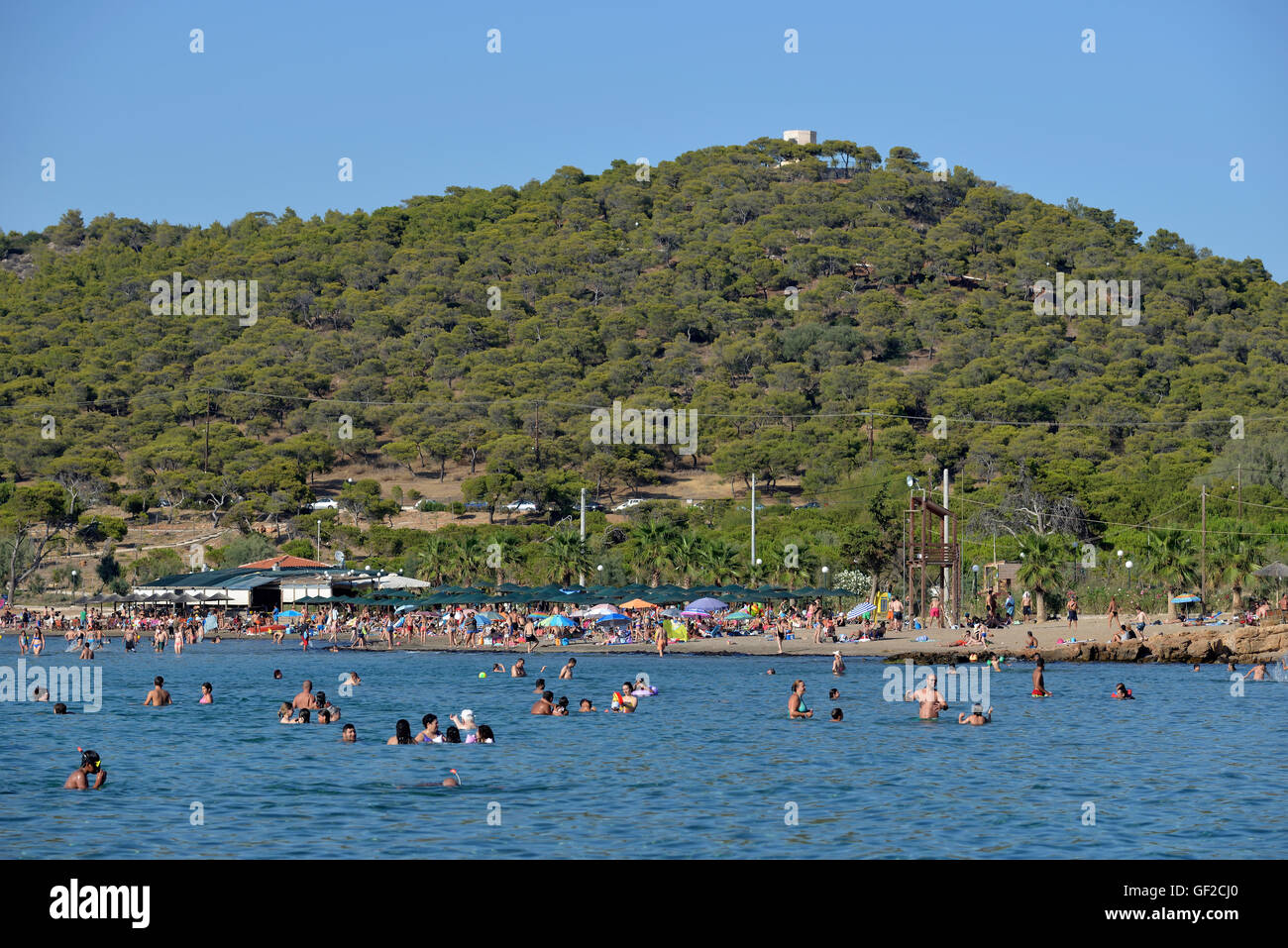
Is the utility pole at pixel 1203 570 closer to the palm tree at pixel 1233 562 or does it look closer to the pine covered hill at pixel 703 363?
the palm tree at pixel 1233 562

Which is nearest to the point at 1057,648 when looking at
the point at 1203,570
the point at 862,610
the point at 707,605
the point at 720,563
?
the point at 862,610

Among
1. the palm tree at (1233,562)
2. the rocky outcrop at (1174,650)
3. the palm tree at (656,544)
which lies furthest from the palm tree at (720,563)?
the rocky outcrop at (1174,650)

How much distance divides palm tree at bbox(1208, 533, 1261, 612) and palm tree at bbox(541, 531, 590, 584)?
2944 centimetres

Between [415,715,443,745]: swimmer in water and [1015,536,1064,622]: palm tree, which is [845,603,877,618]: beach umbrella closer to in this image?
[1015,536,1064,622]: palm tree

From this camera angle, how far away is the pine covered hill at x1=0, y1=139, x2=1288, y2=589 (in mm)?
101438

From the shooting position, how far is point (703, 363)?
14400cm

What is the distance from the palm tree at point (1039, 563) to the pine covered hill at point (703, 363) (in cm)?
939

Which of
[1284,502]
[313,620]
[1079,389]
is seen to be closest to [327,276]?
[1079,389]

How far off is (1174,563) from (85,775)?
46.5 meters

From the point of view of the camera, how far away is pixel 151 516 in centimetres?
10512

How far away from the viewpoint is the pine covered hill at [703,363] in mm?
101438

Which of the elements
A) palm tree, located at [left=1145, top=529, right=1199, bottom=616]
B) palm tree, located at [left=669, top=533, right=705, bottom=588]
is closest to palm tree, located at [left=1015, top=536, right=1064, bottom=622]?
palm tree, located at [left=1145, top=529, right=1199, bottom=616]
